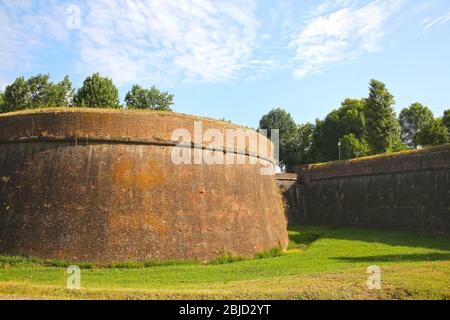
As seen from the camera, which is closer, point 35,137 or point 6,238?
point 6,238

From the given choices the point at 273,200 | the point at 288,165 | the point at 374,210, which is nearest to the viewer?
the point at 273,200

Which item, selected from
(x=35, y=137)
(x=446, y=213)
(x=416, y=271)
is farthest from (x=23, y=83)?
(x=416, y=271)

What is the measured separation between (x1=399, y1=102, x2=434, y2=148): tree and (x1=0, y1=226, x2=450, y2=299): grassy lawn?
108 feet

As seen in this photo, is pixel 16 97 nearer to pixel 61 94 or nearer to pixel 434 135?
pixel 61 94

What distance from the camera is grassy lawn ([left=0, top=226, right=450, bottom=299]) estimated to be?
23.7 feet

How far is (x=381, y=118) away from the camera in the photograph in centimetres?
3441

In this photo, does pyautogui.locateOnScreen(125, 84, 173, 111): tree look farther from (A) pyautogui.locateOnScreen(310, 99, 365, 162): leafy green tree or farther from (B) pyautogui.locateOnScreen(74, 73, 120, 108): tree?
(A) pyautogui.locateOnScreen(310, 99, 365, 162): leafy green tree

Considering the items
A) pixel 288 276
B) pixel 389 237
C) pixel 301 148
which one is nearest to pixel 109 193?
pixel 288 276

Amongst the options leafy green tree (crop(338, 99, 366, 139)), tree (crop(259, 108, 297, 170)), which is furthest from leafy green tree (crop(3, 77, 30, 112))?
leafy green tree (crop(338, 99, 366, 139))

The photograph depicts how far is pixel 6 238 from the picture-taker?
12.6 meters

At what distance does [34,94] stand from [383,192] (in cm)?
2873
